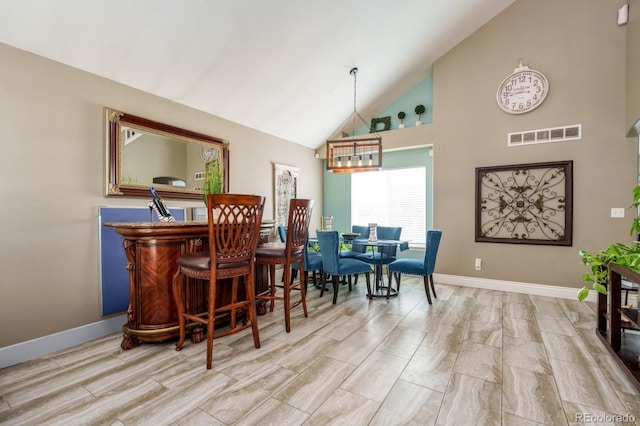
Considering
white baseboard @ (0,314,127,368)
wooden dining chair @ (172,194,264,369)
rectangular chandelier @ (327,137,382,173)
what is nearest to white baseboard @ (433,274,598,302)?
rectangular chandelier @ (327,137,382,173)

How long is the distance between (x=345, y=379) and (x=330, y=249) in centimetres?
177

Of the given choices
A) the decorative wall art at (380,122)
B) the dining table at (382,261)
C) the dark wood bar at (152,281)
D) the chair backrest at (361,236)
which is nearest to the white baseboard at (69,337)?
the dark wood bar at (152,281)

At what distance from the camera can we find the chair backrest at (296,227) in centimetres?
276

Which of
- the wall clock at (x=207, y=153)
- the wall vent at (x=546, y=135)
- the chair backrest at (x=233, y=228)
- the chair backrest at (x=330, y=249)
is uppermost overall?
the wall vent at (x=546, y=135)

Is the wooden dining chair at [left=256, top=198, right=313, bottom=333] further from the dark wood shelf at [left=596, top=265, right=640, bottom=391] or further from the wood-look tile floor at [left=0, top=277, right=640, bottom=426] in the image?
the dark wood shelf at [left=596, top=265, right=640, bottom=391]

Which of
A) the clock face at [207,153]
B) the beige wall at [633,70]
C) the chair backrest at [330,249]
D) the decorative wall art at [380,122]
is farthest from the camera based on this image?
the decorative wall art at [380,122]

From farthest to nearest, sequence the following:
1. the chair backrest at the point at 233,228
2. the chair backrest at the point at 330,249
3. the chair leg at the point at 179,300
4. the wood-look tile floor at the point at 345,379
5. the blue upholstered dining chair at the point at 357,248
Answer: the blue upholstered dining chair at the point at 357,248 < the chair backrest at the point at 330,249 < the chair leg at the point at 179,300 < the chair backrest at the point at 233,228 < the wood-look tile floor at the point at 345,379

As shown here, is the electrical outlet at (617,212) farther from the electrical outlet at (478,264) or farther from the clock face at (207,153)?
the clock face at (207,153)

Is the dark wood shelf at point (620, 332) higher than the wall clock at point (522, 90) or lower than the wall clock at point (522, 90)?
lower

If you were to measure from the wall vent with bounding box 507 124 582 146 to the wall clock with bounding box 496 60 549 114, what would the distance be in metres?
0.34

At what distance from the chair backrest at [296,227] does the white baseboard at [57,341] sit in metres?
1.86

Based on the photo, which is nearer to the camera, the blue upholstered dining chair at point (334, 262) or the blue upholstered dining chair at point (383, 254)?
the blue upholstered dining chair at point (334, 262)

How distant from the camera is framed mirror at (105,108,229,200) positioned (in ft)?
9.31

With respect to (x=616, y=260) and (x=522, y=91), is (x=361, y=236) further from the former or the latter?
(x=616, y=260)
